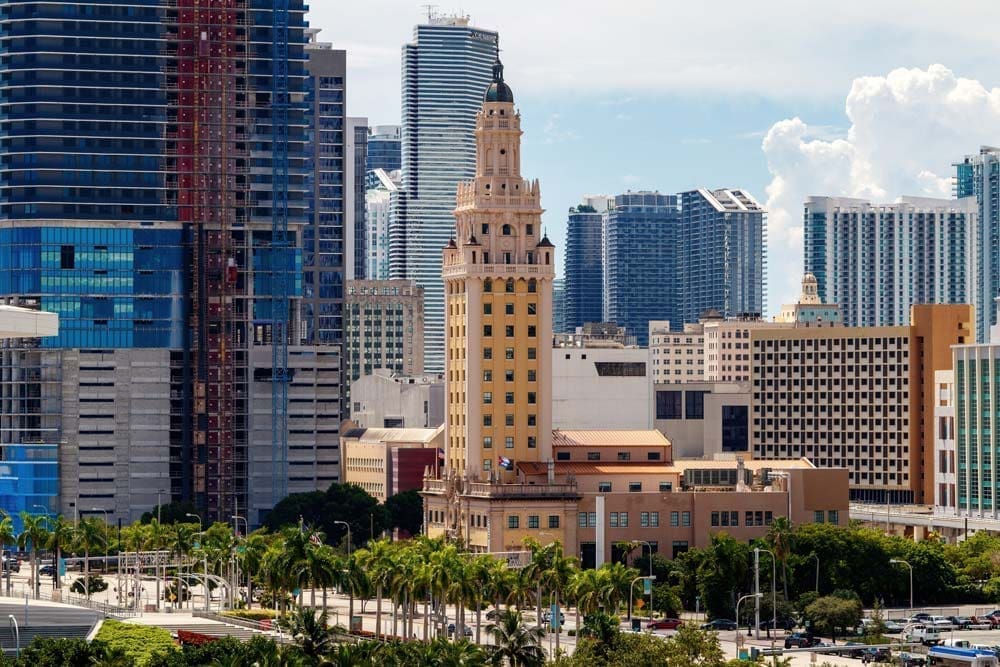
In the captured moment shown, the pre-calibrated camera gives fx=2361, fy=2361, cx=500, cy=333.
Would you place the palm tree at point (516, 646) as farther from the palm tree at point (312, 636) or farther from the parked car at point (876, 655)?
the parked car at point (876, 655)

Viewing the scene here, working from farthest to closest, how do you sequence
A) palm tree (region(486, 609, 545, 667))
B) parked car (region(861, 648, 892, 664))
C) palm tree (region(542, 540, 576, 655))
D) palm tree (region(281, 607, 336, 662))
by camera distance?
palm tree (region(542, 540, 576, 655)) → parked car (region(861, 648, 892, 664)) → palm tree (region(486, 609, 545, 667)) → palm tree (region(281, 607, 336, 662))

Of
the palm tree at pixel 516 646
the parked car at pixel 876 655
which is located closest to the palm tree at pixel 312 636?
the palm tree at pixel 516 646

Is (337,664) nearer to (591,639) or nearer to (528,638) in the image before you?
(528,638)

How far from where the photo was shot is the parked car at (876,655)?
187 metres

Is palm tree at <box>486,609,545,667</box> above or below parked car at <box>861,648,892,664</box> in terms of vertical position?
above

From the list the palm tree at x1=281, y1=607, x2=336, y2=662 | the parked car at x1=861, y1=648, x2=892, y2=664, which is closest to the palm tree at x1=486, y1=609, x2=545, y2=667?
the palm tree at x1=281, y1=607, x2=336, y2=662

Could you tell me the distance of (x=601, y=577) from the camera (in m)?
194

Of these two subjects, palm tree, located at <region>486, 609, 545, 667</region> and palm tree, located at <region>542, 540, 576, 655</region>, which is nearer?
palm tree, located at <region>486, 609, 545, 667</region>

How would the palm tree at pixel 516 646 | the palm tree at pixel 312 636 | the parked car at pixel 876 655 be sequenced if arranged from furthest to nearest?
the parked car at pixel 876 655, the palm tree at pixel 516 646, the palm tree at pixel 312 636

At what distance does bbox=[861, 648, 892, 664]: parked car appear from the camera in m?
187

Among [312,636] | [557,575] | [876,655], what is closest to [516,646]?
[312,636]

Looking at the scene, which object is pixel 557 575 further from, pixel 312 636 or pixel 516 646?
pixel 312 636

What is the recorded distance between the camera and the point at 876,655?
190375 mm

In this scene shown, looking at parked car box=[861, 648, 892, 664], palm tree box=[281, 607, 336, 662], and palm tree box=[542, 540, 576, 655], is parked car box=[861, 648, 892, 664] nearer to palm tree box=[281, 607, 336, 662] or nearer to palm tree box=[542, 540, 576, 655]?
palm tree box=[542, 540, 576, 655]
